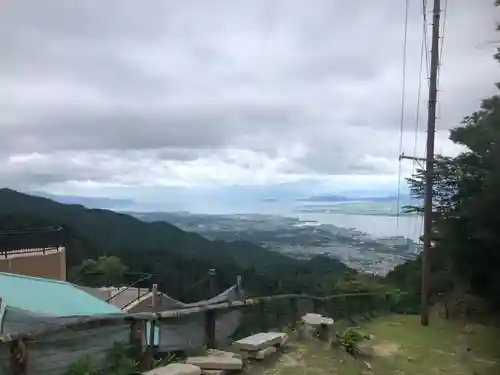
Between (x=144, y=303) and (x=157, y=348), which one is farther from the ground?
(x=157, y=348)

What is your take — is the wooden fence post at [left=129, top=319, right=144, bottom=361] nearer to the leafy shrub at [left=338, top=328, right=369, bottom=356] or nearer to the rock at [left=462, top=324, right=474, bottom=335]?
the leafy shrub at [left=338, top=328, right=369, bottom=356]

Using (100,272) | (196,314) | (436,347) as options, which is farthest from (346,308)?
(100,272)

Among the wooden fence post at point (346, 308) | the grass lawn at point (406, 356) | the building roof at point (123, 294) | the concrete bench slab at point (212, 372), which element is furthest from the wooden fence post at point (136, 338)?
the building roof at point (123, 294)

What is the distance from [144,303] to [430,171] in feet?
28.0

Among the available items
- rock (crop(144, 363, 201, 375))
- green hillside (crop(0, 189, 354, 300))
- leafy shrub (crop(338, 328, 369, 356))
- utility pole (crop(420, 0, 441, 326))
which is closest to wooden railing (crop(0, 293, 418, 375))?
rock (crop(144, 363, 201, 375))

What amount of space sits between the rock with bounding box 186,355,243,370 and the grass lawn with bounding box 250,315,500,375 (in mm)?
369

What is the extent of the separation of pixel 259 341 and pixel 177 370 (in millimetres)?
1506

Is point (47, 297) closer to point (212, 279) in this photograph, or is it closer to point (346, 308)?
point (212, 279)

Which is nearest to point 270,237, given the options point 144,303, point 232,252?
point 232,252

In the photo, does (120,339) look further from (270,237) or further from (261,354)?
(270,237)

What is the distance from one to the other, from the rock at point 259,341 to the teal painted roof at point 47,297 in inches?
73.4

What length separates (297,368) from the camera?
5.99 m

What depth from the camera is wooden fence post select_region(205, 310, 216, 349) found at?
20.0 feet

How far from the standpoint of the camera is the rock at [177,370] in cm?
484
